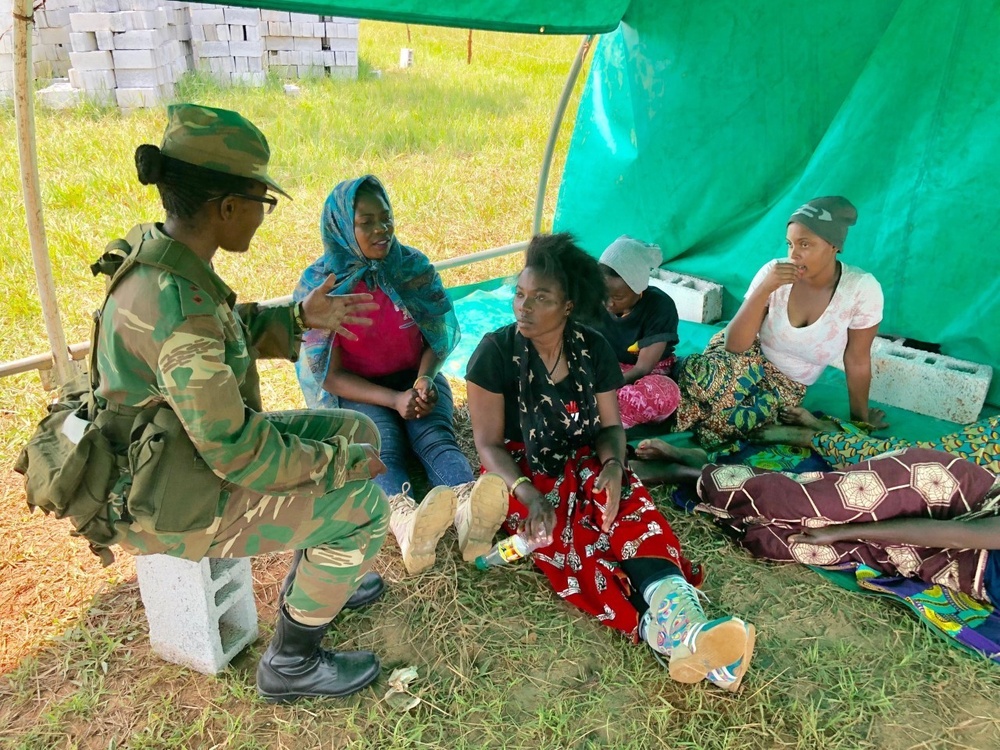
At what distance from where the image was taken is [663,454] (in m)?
3.28

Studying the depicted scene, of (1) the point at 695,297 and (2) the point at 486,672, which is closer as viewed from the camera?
(2) the point at 486,672

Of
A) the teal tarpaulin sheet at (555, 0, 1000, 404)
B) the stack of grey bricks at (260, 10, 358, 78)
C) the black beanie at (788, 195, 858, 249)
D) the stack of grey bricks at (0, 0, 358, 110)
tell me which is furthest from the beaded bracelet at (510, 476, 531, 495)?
the stack of grey bricks at (260, 10, 358, 78)

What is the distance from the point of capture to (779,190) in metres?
4.60

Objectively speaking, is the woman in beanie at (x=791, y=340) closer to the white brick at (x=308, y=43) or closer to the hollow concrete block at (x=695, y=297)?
the hollow concrete block at (x=695, y=297)

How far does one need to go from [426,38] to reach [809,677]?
519 inches

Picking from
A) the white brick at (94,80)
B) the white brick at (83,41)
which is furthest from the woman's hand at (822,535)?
the white brick at (83,41)

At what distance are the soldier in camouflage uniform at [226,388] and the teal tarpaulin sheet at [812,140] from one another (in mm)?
3259

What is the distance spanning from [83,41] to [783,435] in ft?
24.9

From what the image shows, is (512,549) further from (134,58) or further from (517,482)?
(134,58)

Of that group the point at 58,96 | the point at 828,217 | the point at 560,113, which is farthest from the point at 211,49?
the point at 828,217

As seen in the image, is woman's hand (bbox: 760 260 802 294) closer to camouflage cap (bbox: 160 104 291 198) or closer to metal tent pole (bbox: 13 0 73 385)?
camouflage cap (bbox: 160 104 291 198)

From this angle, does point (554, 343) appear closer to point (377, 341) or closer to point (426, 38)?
point (377, 341)

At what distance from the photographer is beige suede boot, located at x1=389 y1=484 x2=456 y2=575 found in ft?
8.21

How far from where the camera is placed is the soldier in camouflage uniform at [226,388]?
1.60 m
